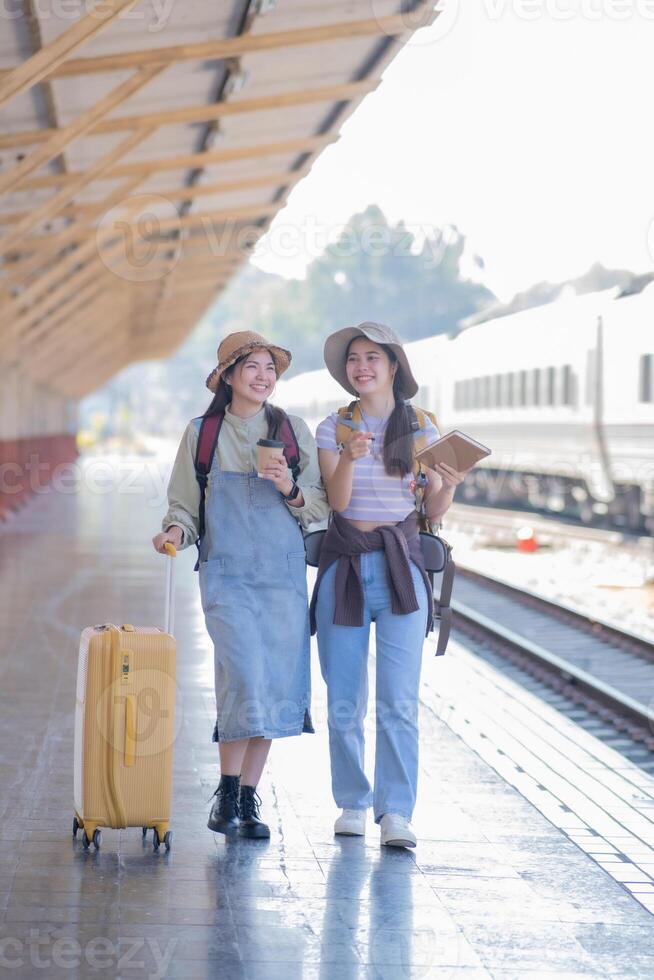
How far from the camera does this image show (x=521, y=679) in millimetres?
11008

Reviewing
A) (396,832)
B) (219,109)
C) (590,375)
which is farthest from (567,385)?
(396,832)

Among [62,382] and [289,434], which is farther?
[62,382]

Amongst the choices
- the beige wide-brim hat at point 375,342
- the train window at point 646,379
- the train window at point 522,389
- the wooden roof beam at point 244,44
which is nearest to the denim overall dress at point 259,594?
the beige wide-brim hat at point 375,342

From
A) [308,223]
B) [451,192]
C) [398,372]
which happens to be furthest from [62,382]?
[451,192]

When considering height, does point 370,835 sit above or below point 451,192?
below

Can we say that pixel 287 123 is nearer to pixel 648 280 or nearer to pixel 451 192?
pixel 648 280

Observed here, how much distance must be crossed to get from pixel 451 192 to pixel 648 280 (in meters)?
71.4

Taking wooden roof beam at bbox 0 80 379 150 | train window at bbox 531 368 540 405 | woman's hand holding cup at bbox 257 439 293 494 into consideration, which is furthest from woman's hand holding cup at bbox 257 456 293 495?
train window at bbox 531 368 540 405

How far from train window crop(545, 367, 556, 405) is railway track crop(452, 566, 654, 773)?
36.7ft

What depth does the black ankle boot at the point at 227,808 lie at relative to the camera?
19.0ft

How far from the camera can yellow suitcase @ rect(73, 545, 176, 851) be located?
5.38 meters

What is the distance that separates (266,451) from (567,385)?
21.2 meters

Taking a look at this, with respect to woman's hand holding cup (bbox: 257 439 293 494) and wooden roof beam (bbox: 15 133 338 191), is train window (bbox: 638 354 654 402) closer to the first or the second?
wooden roof beam (bbox: 15 133 338 191)

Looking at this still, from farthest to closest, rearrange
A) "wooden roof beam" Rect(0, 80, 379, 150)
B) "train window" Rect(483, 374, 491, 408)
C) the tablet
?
"train window" Rect(483, 374, 491, 408) < "wooden roof beam" Rect(0, 80, 379, 150) < the tablet
